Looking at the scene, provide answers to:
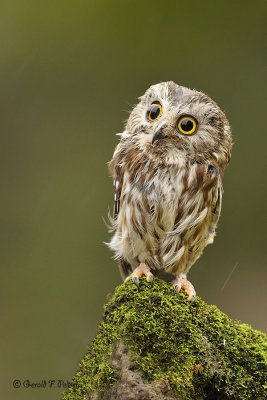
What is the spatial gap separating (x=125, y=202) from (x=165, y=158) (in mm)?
268

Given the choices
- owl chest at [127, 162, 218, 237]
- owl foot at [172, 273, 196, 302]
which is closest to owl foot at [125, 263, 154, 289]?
owl foot at [172, 273, 196, 302]

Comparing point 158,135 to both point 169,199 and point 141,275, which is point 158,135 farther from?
point 141,275

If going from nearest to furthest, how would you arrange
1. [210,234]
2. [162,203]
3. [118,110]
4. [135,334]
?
1. [135,334]
2. [162,203]
3. [210,234]
4. [118,110]

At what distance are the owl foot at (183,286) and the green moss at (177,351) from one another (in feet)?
0.24

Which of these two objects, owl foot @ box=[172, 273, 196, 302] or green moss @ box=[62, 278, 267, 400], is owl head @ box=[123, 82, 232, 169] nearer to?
owl foot @ box=[172, 273, 196, 302]

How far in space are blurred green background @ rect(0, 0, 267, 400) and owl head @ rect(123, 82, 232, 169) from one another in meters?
2.27

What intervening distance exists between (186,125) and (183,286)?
704mm

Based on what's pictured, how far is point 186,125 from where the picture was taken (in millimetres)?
2939

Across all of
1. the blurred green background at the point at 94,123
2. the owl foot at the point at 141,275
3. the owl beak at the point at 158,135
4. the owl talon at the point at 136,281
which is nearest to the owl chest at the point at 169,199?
the owl beak at the point at 158,135

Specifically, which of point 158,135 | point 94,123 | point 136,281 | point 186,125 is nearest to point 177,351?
point 136,281

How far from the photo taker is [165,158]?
2928mm

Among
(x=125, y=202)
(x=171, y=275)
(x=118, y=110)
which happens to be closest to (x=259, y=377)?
(x=171, y=275)

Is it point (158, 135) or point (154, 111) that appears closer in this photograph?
point (158, 135)

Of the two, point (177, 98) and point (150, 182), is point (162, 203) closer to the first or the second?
point (150, 182)
